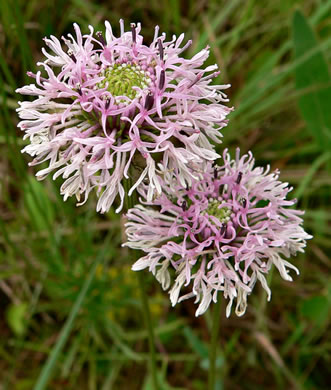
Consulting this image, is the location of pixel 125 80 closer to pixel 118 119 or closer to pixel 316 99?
pixel 118 119

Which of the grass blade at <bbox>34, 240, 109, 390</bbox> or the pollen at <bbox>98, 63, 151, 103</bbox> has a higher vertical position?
the pollen at <bbox>98, 63, 151, 103</bbox>

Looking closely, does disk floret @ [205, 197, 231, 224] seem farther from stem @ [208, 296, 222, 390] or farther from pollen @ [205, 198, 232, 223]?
stem @ [208, 296, 222, 390]

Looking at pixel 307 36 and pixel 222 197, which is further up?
pixel 307 36

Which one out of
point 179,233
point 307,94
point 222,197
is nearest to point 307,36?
point 307,94

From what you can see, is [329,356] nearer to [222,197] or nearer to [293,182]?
[293,182]

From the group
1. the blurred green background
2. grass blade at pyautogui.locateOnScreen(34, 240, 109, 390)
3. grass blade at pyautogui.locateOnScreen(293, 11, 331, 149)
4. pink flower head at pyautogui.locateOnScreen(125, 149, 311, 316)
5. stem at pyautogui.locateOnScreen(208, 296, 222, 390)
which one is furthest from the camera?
grass blade at pyautogui.locateOnScreen(293, 11, 331, 149)

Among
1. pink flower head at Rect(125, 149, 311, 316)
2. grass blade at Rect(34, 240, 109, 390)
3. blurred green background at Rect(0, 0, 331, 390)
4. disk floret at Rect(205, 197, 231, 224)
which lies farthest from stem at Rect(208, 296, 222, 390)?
blurred green background at Rect(0, 0, 331, 390)
